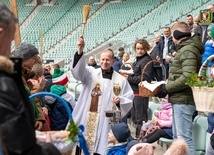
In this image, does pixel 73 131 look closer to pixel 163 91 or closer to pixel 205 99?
pixel 205 99

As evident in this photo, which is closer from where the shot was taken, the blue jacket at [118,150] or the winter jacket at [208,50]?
the blue jacket at [118,150]

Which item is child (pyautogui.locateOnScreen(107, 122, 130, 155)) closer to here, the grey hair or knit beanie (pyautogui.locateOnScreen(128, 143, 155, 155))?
knit beanie (pyautogui.locateOnScreen(128, 143, 155, 155))

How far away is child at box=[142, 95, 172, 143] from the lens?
765cm

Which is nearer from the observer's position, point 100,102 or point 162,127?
point 100,102

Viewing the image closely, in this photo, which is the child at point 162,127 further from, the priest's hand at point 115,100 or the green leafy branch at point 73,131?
the green leafy branch at point 73,131

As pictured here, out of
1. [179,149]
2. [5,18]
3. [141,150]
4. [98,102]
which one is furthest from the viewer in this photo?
[98,102]

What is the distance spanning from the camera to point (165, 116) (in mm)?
7859

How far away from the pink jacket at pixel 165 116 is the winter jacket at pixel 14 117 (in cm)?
591

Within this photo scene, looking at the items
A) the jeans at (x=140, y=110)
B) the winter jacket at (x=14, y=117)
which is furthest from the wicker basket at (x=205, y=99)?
the winter jacket at (x=14, y=117)

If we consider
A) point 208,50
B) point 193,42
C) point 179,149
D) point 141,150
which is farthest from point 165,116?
point 179,149

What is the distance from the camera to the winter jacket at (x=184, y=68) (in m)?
6.12

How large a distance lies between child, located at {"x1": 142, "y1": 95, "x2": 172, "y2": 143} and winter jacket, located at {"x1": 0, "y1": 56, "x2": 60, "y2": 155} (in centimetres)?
571

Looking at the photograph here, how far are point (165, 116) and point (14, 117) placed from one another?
6.17 meters

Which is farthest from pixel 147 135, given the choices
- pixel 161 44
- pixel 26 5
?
pixel 26 5
